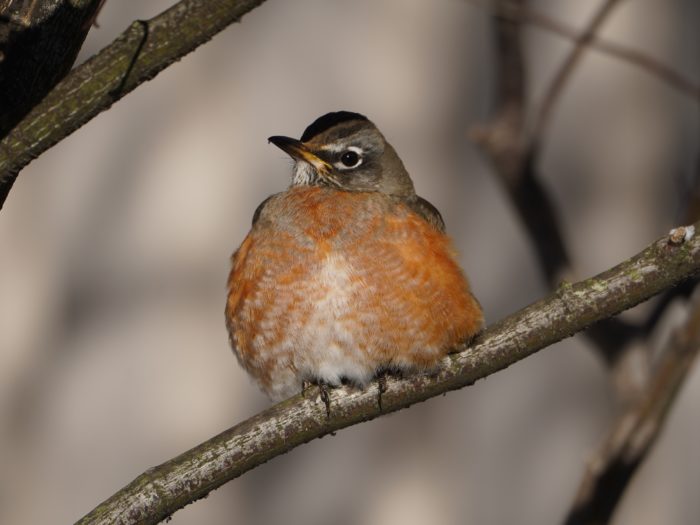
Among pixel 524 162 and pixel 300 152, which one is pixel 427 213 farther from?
pixel 524 162

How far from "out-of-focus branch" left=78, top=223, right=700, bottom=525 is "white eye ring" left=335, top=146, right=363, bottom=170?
122 cm

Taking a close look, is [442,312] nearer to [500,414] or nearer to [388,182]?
[388,182]

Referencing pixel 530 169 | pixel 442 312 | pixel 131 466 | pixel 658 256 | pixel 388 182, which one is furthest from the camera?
pixel 131 466

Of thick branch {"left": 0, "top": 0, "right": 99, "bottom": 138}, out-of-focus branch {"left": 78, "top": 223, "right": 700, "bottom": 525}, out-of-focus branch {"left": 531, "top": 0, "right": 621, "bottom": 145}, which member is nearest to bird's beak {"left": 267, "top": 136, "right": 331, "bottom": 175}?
out-of-focus branch {"left": 531, "top": 0, "right": 621, "bottom": 145}

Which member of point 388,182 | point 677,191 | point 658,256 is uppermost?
point 677,191

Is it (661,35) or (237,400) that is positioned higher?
(661,35)

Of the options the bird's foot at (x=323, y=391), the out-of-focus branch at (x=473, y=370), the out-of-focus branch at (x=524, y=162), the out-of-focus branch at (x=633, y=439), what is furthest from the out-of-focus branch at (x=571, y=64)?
the out-of-focus branch at (x=473, y=370)

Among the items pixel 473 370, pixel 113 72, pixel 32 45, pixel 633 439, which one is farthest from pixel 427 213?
pixel 32 45

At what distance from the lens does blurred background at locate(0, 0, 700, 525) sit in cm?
541

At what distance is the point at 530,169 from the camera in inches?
165

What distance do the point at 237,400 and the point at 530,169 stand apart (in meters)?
2.19

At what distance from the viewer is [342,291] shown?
3125mm

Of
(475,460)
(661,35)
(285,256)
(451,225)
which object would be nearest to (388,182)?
(285,256)

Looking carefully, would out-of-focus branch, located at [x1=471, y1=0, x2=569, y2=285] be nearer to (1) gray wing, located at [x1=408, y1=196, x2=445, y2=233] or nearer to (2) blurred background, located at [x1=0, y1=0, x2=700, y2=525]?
(1) gray wing, located at [x1=408, y1=196, x2=445, y2=233]
